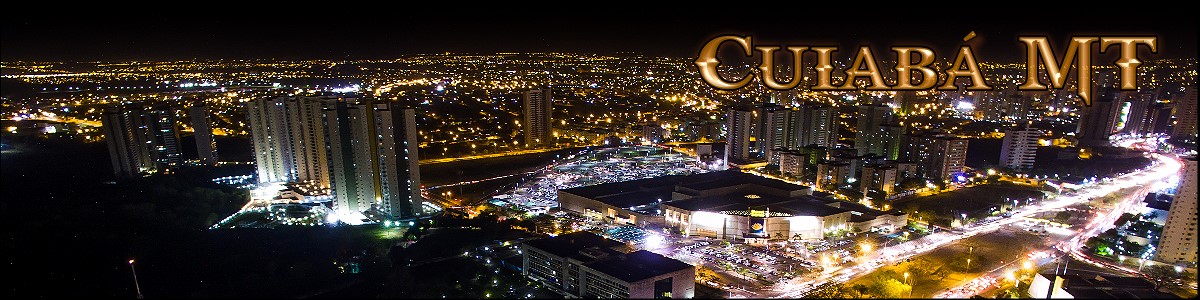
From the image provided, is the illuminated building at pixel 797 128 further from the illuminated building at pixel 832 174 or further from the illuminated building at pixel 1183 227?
the illuminated building at pixel 1183 227

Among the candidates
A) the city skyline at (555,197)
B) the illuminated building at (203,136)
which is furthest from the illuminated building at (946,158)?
the illuminated building at (203,136)

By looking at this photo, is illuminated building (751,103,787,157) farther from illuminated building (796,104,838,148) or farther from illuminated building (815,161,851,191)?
illuminated building (815,161,851,191)

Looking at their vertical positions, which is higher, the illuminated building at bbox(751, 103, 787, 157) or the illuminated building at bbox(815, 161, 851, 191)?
the illuminated building at bbox(751, 103, 787, 157)

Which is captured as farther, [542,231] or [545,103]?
[545,103]

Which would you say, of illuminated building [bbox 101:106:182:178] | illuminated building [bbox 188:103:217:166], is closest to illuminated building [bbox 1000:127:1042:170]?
illuminated building [bbox 188:103:217:166]

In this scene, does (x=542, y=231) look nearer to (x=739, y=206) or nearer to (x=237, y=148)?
(x=739, y=206)

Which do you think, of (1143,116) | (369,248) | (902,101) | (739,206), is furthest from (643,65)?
(369,248)
